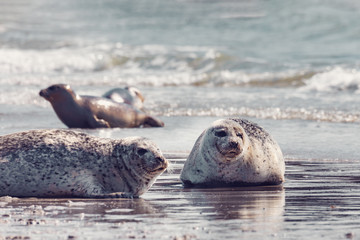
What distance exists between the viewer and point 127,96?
14.0m

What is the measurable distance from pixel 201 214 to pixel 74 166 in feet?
4.38

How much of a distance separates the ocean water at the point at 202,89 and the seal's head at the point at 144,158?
193mm

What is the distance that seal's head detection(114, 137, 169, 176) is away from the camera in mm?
6129

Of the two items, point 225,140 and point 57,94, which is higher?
point 225,140

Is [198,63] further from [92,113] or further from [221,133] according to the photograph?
[221,133]

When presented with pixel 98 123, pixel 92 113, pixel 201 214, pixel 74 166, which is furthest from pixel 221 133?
pixel 92 113

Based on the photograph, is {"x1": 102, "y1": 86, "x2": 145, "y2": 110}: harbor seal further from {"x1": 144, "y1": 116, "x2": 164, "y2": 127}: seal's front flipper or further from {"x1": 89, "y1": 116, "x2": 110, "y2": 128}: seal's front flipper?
{"x1": 144, "y1": 116, "x2": 164, "y2": 127}: seal's front flipper

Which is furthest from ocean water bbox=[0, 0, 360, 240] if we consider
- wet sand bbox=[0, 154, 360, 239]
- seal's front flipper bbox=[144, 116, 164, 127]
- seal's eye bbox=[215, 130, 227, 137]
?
seal's eye bbox=[215, 130, 227, 137]

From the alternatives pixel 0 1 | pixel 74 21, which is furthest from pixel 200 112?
pixel 0 1

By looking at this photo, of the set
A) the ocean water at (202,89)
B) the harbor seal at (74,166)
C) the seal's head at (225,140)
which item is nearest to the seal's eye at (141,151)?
the harbor seal at (74,166)

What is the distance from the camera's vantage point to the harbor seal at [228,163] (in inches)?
269

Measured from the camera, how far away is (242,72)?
19.4 m

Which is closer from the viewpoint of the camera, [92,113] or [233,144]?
[233,144]

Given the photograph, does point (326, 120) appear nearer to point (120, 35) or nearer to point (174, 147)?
point (174, 147)
